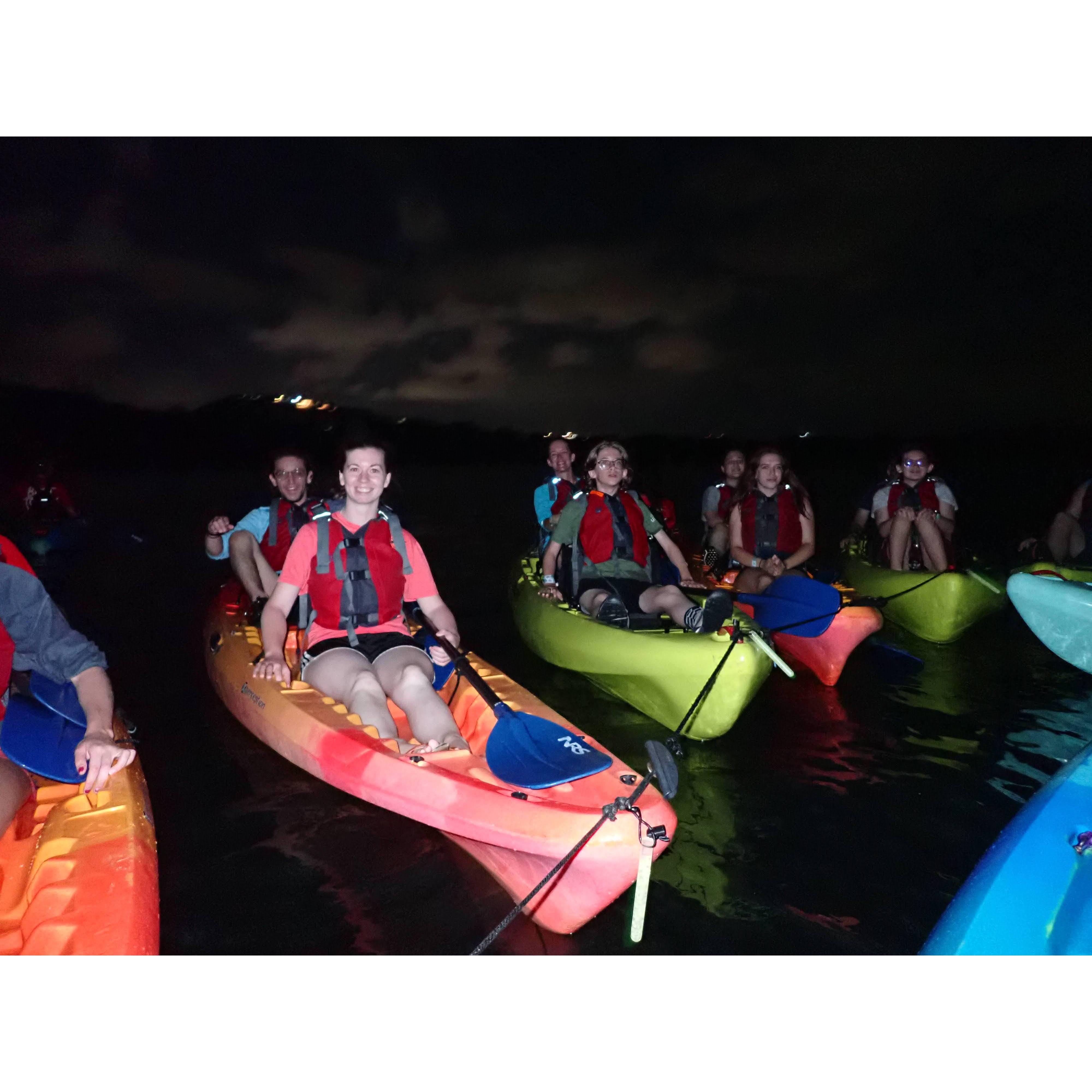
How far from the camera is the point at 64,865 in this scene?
1843 mm

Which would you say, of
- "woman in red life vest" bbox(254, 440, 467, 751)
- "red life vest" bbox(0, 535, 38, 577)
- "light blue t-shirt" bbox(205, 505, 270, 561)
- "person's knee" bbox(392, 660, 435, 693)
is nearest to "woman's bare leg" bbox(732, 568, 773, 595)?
"woman in red life vest" bbox(254, 440, 467, 751)

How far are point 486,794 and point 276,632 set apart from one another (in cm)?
121

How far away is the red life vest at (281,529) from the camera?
4.70 meters

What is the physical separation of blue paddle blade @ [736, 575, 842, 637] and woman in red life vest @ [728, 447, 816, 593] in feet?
1.67

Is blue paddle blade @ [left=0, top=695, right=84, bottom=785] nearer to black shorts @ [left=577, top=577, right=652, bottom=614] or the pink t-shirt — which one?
the pink t-shirt

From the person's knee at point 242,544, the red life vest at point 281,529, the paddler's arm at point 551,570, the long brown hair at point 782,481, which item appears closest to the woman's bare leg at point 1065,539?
the long brown hair at point 782,481

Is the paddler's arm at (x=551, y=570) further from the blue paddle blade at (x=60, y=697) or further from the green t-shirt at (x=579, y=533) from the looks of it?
the blue paddle blade at (x=60, y=697)

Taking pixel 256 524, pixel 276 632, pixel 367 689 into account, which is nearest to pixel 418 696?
pixel 367 689

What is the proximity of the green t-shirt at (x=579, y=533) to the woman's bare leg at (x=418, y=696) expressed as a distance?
1786mm

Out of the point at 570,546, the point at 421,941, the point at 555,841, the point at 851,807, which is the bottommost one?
the point at 421,941

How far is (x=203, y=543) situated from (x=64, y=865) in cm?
1152

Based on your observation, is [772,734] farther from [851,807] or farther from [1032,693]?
[1032,693]

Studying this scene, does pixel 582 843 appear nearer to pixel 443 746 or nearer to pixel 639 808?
pixel 639 808

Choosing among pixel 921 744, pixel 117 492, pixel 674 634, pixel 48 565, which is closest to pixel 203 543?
pixel 48 565
